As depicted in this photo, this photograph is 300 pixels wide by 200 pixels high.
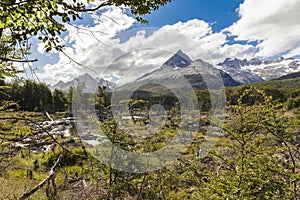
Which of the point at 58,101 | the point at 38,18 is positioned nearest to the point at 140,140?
the point at 38,18

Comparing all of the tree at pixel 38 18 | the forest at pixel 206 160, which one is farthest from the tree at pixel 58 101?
the tree at pixel 38 18

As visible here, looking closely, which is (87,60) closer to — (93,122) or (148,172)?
(93,122)

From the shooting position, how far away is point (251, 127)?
11.6 ft

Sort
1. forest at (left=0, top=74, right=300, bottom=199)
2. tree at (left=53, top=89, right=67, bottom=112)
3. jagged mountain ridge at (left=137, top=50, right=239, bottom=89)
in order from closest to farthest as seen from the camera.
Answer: forest at (left=0, top=74, right=300, bottom=199) → jagged mountain ridge at (left=137, top=50, right=239, bottom=89) → tree at (left=53, top=89, right=67, bottom=112)

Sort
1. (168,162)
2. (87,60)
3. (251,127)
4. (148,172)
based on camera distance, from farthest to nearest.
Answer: (168,162)
(148,172)
(87,60)
(251,127)

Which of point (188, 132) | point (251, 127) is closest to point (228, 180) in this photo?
point (251, 127)

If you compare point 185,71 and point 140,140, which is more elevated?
point 185,71

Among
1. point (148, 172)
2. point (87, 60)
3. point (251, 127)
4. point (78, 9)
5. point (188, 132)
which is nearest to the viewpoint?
point (78, 9)

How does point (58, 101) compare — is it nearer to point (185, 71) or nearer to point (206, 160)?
point (206, 160)

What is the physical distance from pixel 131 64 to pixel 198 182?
2387mm

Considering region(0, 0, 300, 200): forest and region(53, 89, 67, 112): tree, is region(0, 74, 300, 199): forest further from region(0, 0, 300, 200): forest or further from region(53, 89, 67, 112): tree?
region(53, 89, 67, 112): tree

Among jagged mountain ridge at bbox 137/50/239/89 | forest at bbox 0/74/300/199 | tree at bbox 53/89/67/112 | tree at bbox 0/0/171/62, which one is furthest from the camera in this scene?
tree at bbox 53/89/67/112

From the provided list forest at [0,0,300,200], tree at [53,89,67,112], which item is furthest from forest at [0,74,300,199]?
tree at [53,89,67,112]

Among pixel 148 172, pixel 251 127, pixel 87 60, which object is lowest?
pixel 148 172
